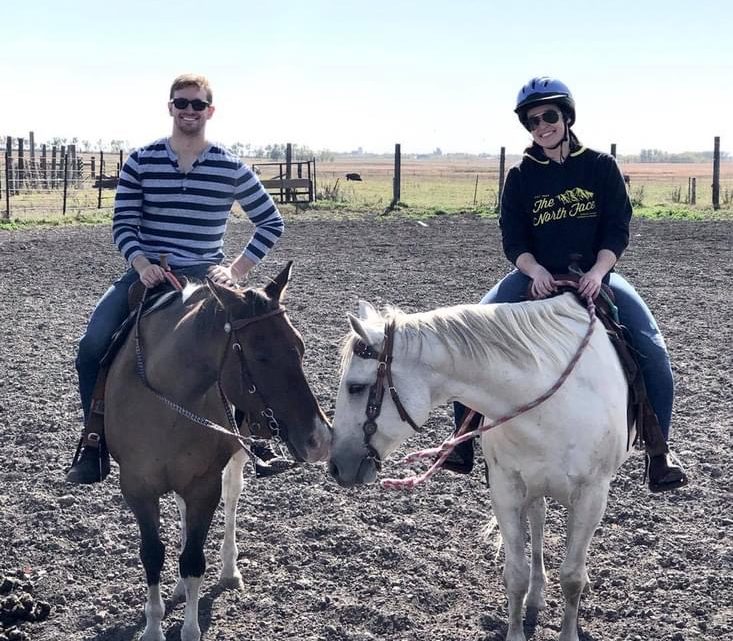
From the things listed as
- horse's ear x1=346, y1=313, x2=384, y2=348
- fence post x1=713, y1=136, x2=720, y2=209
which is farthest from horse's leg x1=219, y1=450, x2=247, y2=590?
fence post x1=713, y1=136, x2=720, y2=209

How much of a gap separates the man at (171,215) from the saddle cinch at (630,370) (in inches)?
58.1

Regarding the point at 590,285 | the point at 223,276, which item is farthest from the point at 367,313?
the point at 590,285

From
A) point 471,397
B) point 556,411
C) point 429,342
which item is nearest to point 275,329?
point 429,342

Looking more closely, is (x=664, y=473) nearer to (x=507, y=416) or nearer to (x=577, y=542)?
(x=577, y=542)

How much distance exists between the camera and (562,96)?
12.0ft

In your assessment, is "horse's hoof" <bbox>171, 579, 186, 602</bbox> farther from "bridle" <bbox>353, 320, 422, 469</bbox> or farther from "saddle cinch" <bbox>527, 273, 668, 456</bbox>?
"saddle cinch" <bbox>527, 273, 668, 456</bbox>

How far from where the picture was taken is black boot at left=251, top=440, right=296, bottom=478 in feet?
11.5

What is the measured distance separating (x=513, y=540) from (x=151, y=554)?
151 centimetres

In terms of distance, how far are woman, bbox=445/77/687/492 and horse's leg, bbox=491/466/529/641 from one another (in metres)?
0.76

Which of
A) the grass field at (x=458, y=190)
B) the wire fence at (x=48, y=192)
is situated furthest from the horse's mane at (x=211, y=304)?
the grass field at (x=458, y=190)

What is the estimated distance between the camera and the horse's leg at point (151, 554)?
11.9 ft

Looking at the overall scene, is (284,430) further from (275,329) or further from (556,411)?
(556,411)

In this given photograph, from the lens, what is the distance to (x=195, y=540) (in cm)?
368

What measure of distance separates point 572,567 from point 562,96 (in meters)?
1.94
